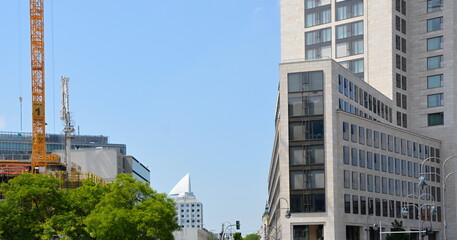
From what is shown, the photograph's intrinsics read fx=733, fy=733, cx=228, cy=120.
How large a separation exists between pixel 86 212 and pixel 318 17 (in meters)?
66.0

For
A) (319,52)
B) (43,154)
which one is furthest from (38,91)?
(319,52)

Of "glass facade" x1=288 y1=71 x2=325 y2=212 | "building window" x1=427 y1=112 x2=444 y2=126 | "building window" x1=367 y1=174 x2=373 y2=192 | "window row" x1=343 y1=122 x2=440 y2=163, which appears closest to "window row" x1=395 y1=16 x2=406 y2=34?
"building window" x1=427 y1=112 x2=444 y2=126

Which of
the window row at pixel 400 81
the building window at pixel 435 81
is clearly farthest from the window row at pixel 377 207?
the building window at pixel 435 81

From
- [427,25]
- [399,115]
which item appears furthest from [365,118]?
[427,25]

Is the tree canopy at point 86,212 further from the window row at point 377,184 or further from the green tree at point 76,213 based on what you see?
the window row at point 377,184

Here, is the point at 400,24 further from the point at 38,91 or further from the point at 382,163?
the point at 38,91

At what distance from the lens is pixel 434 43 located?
13650 cm

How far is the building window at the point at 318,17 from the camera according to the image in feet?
447

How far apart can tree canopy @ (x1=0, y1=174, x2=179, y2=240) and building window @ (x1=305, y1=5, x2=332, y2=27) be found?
59.7 metres

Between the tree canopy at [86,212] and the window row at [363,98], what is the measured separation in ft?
114

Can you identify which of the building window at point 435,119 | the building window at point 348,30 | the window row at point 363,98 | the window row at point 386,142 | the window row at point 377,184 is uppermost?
the building window at point 348,30

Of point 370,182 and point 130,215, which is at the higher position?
point 370,182

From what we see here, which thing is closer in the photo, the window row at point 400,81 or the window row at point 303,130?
the window row at point 303,130

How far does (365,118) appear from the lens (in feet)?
366
